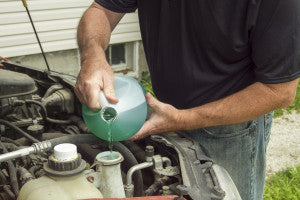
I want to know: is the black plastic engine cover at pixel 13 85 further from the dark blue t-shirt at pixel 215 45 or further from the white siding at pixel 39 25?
the white siding at pixel 39 25

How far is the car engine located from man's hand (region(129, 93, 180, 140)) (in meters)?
0.06

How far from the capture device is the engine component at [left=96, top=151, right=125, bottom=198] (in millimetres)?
1503

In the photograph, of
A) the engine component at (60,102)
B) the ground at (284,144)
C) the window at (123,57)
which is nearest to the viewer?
the engine component at (60,102)

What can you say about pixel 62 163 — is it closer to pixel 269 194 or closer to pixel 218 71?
pixel 218 71

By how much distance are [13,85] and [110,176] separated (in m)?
0.85

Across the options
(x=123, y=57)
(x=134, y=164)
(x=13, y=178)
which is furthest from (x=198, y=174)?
(x=123, y=57)

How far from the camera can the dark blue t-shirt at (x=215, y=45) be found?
1720 millimetres

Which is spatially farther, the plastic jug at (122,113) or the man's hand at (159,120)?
the man's hand at (159,120)

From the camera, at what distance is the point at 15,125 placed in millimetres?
2262

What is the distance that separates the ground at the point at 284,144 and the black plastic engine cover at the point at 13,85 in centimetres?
270

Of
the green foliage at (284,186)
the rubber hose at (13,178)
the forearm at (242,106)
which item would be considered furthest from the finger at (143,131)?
the green foliage at (284,186)

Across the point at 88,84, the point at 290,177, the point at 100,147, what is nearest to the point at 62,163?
the point at 88,84

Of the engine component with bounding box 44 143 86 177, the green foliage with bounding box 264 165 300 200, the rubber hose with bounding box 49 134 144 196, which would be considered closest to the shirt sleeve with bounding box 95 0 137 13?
the rubber hose with bounding box 49 134 144 196

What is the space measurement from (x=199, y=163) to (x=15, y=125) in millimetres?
1163
